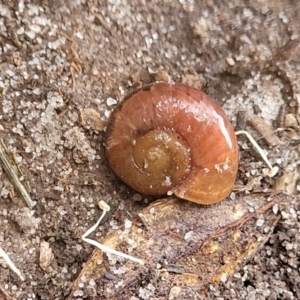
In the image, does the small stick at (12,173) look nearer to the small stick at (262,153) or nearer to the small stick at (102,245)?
the small stick at (102,245)

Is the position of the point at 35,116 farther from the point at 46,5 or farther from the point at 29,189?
the point at 46,5

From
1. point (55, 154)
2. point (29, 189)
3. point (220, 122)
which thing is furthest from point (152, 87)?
point (29, 189)

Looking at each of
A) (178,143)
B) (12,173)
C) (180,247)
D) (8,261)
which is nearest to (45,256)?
(8,261)

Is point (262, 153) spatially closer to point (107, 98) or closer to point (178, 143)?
point (178, 143)

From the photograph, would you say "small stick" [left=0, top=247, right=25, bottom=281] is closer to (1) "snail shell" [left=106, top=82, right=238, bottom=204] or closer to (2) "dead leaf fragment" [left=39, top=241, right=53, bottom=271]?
(2) "dead leaf fragment" [left=39, top=241, right=53, bottom=271]

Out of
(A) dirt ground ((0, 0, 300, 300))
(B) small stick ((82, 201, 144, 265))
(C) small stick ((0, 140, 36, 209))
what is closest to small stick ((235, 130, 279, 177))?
(A) dirt ground ((0, 0, 300, 300))

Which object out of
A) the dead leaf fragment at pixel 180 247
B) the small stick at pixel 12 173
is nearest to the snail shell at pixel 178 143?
the dead leaf fragment at pixel 180 247

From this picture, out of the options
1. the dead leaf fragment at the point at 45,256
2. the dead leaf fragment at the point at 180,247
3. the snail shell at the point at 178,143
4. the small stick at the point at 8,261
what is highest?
the snail shell at the point at 178,143
